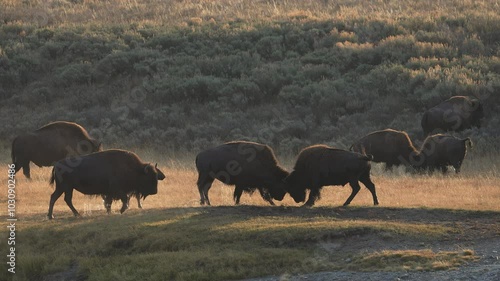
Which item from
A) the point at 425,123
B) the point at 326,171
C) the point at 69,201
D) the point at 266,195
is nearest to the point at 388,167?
the point at 425,123

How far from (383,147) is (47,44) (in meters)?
20.7

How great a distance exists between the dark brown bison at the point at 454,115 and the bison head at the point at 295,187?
11096mm

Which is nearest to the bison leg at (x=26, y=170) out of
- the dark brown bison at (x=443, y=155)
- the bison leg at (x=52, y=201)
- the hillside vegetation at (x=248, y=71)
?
the bison leg at (x=52, y=201)

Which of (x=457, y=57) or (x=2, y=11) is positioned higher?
(x=2, y=11)

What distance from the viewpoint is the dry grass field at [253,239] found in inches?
526

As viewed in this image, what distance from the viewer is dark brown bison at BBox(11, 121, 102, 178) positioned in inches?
866

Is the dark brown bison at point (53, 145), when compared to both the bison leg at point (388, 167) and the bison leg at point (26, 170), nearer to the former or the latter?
the bison leg at point (26, 170)

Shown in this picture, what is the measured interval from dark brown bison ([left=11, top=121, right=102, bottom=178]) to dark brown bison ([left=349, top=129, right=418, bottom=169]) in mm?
6534

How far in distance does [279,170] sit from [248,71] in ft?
61.8

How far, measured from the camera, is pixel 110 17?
46062 millimetres

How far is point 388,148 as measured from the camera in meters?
23.5

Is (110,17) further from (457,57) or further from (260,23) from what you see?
(457,57)

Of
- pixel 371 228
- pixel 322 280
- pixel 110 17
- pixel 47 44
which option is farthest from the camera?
pixel 110 17

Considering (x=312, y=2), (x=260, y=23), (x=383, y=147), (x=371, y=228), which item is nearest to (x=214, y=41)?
(x=260, y=23)
